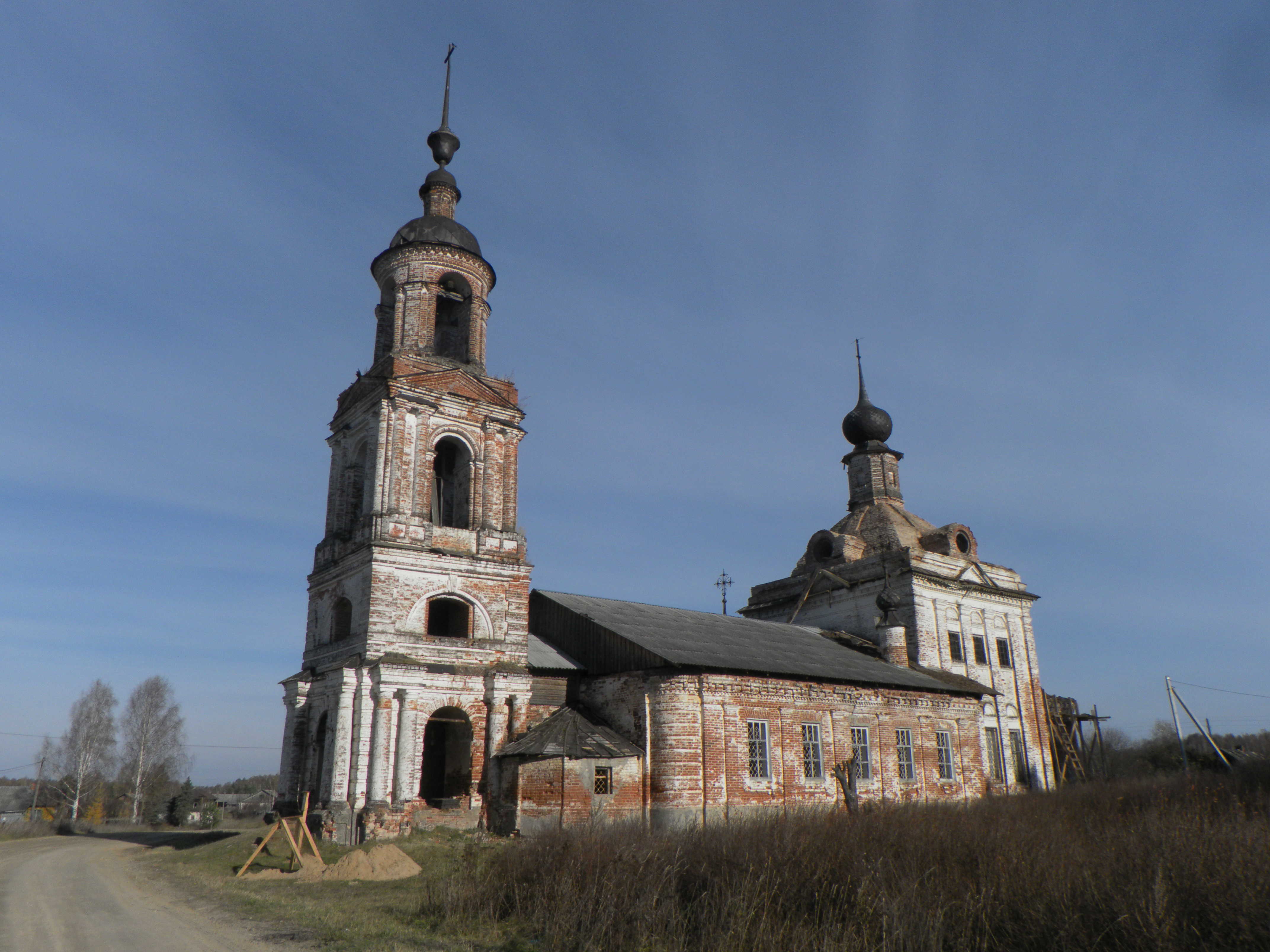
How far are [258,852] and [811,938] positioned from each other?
12.5 metres

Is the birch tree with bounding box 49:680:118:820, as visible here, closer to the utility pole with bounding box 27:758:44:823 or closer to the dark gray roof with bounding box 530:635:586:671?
the utility pole with bounding box 27:758:44:823

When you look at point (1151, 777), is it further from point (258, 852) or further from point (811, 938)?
point (258, 852)

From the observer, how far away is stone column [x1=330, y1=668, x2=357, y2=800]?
688 inches

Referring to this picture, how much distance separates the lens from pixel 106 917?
1166cm

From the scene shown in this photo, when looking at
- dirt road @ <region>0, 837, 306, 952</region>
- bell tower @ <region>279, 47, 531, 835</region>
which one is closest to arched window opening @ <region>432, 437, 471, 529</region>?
bell tower @ <region>279, 47, 531, 835</region>

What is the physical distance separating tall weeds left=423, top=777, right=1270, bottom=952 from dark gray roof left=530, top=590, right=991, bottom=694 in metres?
8.23

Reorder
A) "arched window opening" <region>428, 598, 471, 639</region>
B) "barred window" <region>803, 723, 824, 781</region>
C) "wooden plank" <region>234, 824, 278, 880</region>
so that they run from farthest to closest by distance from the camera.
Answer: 1. "barred window" <region>803, 723, 824, 781</region>
2. "arched window opening" <region>428, 598, 471, 639</region>
3. "wooden plank" <region>234, 824, 278, 880</region>

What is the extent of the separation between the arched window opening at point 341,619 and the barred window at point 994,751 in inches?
846

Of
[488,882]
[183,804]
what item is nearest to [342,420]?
[488,882]

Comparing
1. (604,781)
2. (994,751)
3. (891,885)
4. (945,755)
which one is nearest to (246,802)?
(604,781)

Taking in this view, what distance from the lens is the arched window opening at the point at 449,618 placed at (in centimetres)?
2033

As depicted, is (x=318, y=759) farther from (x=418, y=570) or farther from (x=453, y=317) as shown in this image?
(x=453, y=317)

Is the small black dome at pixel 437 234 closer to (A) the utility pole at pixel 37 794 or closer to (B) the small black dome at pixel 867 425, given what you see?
(B) the small black dome at pixel 867 425

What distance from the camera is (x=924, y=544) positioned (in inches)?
1305
